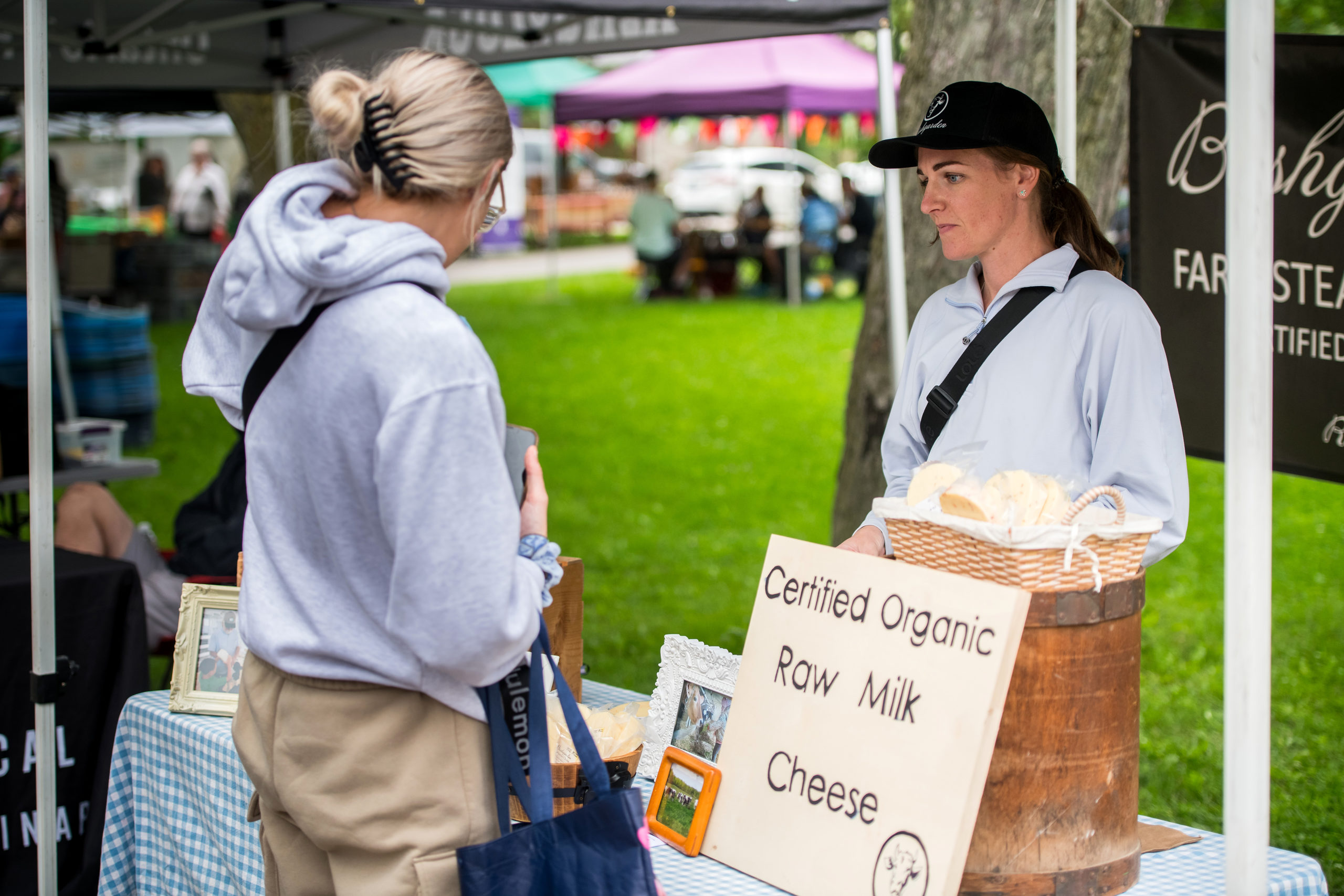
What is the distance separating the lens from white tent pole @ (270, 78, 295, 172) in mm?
5469

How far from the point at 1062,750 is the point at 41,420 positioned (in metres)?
2.07

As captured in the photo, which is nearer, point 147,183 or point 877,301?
point 877,301

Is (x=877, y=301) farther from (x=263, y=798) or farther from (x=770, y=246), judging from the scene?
(x=770, y=246)

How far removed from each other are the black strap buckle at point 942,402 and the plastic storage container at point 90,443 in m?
3.99

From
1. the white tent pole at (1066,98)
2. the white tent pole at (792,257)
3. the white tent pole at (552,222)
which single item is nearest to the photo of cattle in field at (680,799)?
the white tent pole at (1066,98)

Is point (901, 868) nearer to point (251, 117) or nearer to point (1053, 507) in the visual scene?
point (1053, 507)

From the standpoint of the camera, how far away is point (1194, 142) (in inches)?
126

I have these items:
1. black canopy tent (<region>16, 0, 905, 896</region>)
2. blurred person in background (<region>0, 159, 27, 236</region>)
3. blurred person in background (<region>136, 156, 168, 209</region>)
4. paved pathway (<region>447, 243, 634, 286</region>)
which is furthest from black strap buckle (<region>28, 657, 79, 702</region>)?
blurred person in background (<region>136, 156, 168, 209</region>)

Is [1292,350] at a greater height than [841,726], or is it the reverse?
[1292,350]

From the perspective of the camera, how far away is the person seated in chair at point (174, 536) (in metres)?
3.96

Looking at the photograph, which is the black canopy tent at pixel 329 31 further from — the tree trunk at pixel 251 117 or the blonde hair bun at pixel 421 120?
the blonde hair bun at pixel 421 120

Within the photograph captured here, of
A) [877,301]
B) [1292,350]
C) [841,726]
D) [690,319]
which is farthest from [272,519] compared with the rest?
[690,319]

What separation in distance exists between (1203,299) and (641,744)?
199 centimetres

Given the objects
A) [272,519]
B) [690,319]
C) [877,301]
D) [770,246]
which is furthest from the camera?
[770,246]
